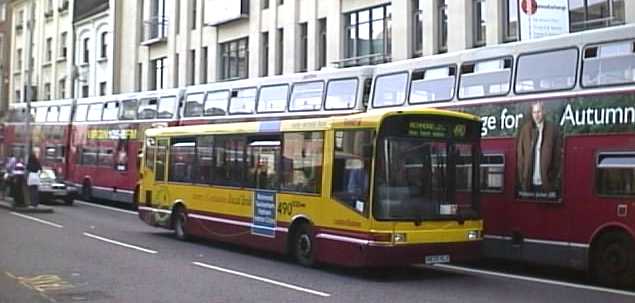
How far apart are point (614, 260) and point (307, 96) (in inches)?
333

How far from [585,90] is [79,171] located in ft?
83.4

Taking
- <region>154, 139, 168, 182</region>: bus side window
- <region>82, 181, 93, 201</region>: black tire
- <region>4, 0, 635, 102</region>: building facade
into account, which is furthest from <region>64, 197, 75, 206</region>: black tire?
<region>154, 139, 168, 182</region>: bus side window

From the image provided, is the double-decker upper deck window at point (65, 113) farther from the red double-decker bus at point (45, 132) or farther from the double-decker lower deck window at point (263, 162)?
the double-decker lower deck window at point (263, 162)

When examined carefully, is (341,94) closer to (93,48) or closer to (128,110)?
(128,110)

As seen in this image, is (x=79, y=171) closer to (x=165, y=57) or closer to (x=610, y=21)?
(x=165, y=57)

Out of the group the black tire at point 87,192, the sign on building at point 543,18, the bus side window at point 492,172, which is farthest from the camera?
the black tire at point 87,192

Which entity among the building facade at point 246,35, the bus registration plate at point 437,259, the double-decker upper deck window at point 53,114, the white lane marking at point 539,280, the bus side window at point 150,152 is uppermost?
the building facade at point 246,35

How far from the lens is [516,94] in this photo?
14.8 m

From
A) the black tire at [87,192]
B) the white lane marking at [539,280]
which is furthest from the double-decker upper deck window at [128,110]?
the white lane marking at [539,280]

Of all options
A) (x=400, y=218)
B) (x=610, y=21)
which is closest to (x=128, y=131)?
(x=610, y=21)

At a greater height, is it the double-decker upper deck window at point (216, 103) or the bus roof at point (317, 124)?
the double-decker upper deck window at point (216, 103)

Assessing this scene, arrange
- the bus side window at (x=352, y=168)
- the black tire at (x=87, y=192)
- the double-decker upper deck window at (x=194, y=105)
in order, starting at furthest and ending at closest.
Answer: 1. the black tire at (x=87, y=192)
2. the double-decker upper deck window at (x=194, y=105)
3. the bus side window at (x=352, y=168)

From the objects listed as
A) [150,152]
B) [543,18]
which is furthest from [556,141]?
[150,152]

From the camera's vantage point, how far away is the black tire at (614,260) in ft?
42.1
